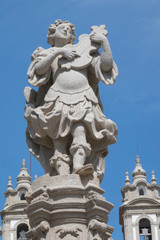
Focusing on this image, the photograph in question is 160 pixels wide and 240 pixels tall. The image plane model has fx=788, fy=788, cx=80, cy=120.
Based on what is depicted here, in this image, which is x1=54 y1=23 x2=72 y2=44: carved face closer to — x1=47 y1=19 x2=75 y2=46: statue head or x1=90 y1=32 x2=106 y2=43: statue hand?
x1=47 y1=19 x2=75 y2=46: statue head

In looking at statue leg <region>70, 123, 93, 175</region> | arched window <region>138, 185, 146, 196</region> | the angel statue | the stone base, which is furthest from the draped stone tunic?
arched window <region>138, 185, 146, 196</region>

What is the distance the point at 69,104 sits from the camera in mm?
12664

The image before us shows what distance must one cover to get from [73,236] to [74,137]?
170cm

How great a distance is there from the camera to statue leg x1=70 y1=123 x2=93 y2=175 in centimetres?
1223

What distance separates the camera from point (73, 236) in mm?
11570

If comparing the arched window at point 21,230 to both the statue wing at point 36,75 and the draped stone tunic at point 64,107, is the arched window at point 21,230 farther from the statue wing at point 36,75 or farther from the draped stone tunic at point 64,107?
the statue wing at point 36,75

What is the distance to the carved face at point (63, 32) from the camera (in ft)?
44.4

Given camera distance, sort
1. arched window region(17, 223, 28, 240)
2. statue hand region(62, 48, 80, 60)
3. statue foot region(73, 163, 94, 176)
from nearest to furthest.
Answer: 1. statue foot region(73, 163, 94, 176)
2. statue hand region(62, 48, 80, 60)
3. arched window region(17, 223, 28, 240)

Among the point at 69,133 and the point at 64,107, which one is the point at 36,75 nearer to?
the point at 64,107

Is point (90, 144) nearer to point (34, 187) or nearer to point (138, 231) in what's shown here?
point (34, 187)

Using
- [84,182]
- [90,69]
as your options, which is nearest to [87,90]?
[90,69]

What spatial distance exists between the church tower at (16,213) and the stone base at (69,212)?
4059 cm

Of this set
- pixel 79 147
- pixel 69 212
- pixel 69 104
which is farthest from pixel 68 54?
pixel 69 212

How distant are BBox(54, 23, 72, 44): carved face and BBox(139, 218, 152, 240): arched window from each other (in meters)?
43.7
